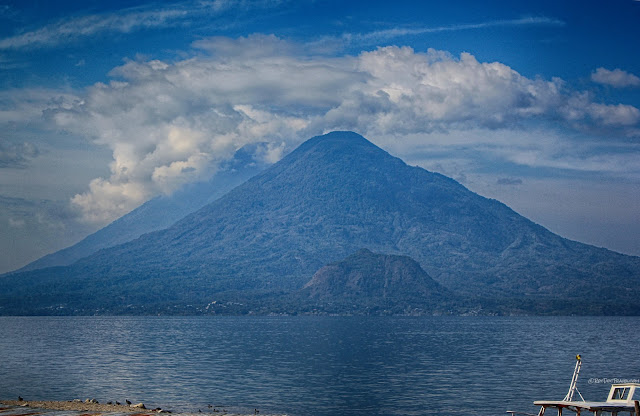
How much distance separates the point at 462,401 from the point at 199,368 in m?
49.9

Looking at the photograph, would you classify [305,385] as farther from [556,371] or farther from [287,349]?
[287,349]

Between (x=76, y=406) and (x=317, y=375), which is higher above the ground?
(x=76, y=406)

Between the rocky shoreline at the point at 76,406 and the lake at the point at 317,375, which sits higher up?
the rocky shoreline at the point at 76,406

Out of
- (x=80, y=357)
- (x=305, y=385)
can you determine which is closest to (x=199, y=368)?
(x=305, y=385)

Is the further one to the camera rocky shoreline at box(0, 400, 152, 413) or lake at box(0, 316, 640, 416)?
lake at box(0, 316, 640, 416)

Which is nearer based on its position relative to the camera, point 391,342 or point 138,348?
point 138,348

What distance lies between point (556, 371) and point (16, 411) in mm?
84067

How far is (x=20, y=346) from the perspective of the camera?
558ft

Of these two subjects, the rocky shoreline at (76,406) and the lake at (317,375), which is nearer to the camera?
the rocky shoreline at (76,406)

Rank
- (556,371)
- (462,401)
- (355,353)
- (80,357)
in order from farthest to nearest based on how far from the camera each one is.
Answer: (355,353)
(80,357)
(556,371)
(462,401)

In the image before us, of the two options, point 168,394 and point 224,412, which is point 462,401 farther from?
point 168,394

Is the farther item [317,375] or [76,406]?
[317,375]

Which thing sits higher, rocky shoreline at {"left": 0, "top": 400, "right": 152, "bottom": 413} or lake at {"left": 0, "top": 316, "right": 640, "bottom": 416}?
rocky shoreline at {"left": 0, "top": 400, "right": 152, "bottom": 413}

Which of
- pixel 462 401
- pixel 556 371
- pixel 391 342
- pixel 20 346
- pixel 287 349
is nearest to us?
pixel 462 401
